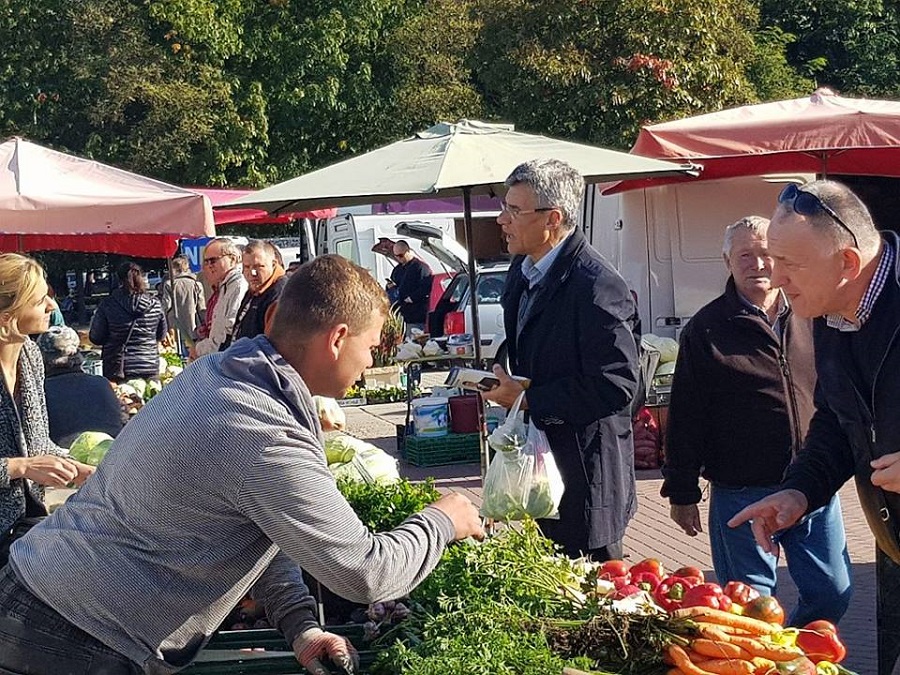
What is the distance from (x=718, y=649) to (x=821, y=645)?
0.47 metres

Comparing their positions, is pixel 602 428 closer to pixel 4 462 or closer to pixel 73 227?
pixel 4 462

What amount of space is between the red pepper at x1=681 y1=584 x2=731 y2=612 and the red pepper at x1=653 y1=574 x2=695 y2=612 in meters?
0.04

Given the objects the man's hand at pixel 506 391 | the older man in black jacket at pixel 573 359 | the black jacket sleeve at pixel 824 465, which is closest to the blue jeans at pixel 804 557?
the older man in black jacket at pixel 573 359

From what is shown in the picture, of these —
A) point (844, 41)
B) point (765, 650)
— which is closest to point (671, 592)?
point (765, 650)

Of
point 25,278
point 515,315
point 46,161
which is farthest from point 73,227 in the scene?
point 515,315

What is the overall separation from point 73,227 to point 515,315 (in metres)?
4.60

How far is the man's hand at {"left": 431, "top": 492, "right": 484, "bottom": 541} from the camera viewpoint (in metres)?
2.97

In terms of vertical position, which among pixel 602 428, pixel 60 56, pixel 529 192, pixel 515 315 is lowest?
pixel 602 428

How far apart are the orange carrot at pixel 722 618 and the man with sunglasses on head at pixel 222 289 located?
20.8 feet

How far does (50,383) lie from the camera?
23.4ft

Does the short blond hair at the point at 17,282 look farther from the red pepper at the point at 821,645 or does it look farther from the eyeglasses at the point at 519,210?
the red pepper at the point at 821,645

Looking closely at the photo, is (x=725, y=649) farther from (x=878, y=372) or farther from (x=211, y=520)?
(x=211, y=520)

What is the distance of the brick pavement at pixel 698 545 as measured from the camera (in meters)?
6.07

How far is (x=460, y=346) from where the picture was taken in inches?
489
